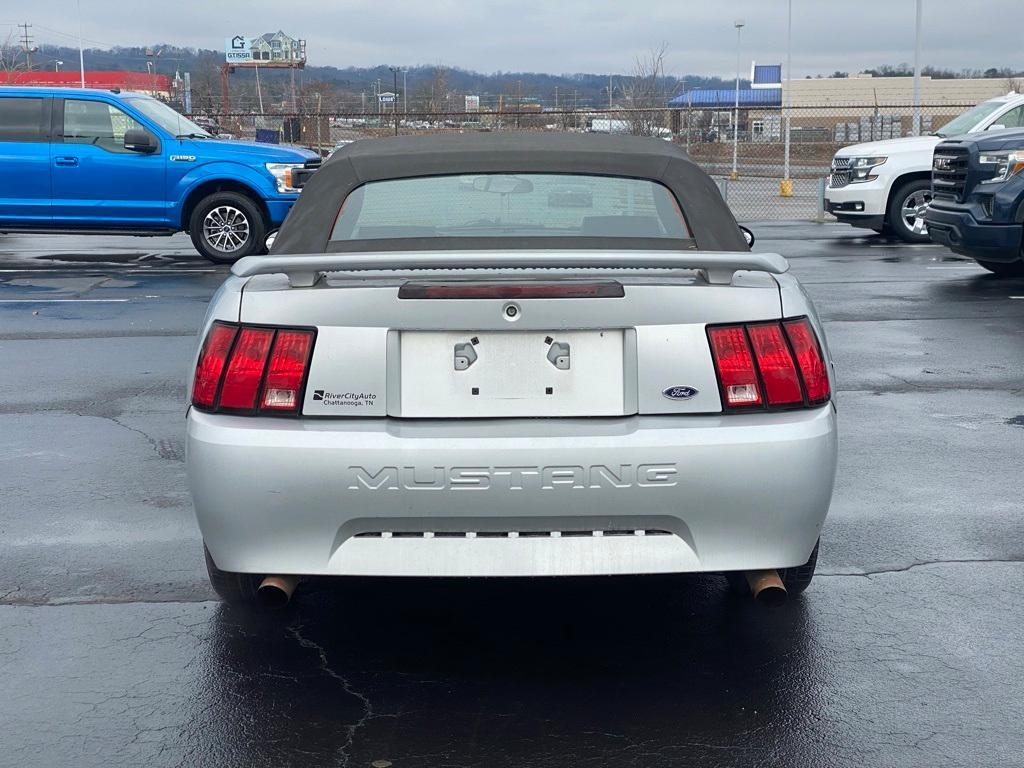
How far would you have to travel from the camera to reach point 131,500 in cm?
571

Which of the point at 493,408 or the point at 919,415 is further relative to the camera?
the point at 919,415

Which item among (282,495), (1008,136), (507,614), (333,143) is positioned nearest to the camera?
(282,495)

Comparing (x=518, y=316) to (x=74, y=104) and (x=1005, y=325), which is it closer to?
(x=1005, y=325)

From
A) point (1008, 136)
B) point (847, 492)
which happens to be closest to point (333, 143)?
point (1008, 136)

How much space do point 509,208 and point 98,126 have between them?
468 inches

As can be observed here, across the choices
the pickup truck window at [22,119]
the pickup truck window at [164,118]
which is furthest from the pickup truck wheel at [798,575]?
the pickup truck window at [22,119]

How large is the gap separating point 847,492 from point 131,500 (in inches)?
120

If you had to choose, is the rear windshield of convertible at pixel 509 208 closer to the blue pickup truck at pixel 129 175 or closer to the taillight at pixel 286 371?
the taillight at pixel 286 371

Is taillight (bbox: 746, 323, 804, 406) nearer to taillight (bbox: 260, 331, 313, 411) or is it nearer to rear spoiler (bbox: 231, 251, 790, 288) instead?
rear spoiler (bbox: 231, 251, 790, 288)

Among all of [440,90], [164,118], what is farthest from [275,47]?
[164,118]

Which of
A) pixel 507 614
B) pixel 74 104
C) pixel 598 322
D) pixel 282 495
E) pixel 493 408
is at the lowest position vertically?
pixel 507 614

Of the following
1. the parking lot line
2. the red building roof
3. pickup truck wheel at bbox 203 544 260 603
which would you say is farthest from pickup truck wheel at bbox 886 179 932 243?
the red building roof

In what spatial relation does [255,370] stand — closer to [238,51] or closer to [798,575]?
[798,575]

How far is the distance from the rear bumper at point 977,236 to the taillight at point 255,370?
10.1 metres
